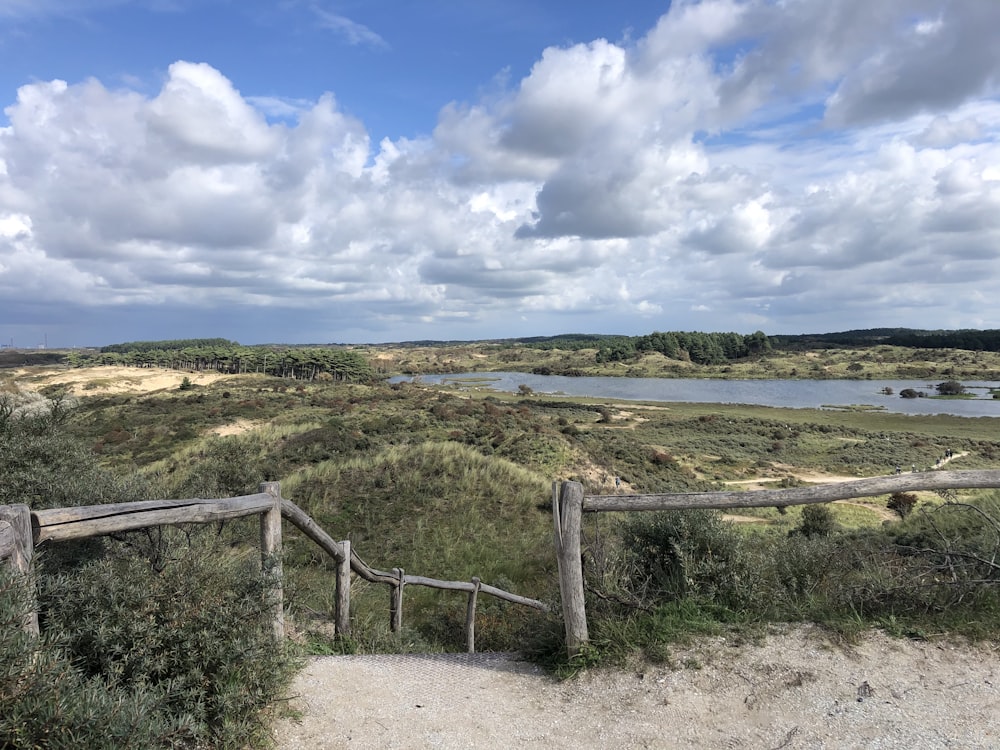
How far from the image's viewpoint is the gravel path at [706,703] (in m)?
3.35

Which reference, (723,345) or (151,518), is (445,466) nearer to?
(151,518)

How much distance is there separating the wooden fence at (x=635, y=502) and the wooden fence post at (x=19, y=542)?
294 cm

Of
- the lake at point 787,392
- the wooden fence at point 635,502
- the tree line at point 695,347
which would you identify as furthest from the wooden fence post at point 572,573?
the tree line at point 695,347

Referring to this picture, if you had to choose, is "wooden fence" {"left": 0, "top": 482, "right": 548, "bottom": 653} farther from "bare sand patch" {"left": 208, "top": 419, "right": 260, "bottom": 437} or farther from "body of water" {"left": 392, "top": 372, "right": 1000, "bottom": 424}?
"body of water" {"left": 392, "top": 372, "right": 1000, "bottom": 424}

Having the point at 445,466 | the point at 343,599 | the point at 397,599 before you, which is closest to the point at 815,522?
the point at 445,466

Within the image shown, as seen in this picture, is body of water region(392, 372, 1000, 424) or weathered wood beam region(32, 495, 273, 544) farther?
body of water region(392, 372, 1000, 424)

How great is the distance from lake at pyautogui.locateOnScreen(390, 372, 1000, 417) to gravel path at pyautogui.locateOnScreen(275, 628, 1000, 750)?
7051 centimetres

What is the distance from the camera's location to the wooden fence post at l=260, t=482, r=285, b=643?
3.72 metres

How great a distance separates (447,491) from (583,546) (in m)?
11.5

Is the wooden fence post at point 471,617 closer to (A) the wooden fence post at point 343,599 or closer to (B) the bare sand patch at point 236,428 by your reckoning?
(A) the wooden fence post at point 343,599

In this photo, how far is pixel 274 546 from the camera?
4301 mm

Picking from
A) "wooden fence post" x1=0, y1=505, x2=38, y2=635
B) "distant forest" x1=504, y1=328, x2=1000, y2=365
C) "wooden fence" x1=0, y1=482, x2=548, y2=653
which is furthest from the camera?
"distant forest" x1=504, y1=328, x2=1000, y2=365

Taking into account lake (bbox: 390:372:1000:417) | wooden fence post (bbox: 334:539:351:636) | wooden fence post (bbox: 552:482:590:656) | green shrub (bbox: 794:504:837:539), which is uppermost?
wooden fence post (bbox: 552:482:590:656)

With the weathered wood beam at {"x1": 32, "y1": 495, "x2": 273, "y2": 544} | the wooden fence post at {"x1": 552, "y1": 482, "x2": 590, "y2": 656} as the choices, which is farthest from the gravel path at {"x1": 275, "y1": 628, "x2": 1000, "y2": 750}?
the weathered wood beam at {"x1": 32, "y1": 495, "x2": 273, "y2": 544}
